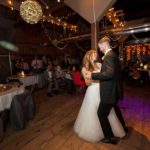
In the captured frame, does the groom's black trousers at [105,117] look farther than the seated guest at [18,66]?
No

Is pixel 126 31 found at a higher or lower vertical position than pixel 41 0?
lower

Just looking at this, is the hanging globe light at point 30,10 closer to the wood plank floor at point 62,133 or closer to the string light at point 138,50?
the wood plank floor at point 62,133

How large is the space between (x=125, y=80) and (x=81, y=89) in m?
3.22

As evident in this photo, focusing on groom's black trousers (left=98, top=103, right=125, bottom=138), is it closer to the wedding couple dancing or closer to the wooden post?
the wedding couple dancing

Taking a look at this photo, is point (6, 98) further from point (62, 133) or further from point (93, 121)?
point (93, 121)

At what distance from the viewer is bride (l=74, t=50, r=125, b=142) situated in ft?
7.30

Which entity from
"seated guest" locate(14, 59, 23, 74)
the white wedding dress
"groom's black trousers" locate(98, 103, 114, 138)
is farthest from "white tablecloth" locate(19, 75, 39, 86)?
"groom's black trousers" locate(98, 103, 114, 138)

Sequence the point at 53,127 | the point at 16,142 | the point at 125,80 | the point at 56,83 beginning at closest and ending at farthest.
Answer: the point at 16,142 → the point at 53,127 → the point at 56,83 → the point at 125,80

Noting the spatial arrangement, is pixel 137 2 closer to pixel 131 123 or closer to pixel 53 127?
pixel 131 123

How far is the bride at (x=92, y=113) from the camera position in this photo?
87.6 inches

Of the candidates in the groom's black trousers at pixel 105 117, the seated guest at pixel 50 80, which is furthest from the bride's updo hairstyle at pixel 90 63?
the seated guest at pixel 50 80

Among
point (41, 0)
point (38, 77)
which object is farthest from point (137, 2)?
point (38, 77)

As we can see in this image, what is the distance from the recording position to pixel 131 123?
9.59 feet

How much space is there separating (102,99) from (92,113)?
0.40 m
